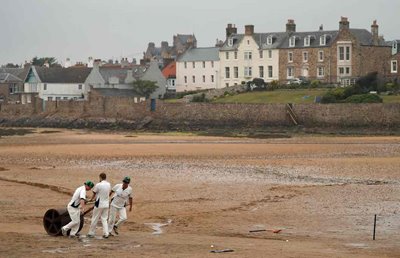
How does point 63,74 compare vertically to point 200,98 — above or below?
above

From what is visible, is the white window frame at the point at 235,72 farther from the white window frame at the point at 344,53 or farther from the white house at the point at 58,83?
the white house at the point at 58,83

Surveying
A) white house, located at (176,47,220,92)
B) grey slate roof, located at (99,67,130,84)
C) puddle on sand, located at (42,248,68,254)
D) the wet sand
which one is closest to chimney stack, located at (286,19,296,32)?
white house, located at (176,47,220,92)

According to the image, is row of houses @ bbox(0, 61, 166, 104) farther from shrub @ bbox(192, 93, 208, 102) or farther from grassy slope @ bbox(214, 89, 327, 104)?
grassy slope @ bbox(214, 89, 327, 104)

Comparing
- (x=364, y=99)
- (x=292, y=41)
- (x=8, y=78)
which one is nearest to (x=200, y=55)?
(x=292, y=41)

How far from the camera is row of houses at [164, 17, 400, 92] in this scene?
276 feet

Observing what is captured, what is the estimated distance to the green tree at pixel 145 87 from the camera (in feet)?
311

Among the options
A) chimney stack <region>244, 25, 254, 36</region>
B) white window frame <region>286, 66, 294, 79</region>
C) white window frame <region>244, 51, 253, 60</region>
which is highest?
chimney stack <region>244, 25, 254, 36</region>

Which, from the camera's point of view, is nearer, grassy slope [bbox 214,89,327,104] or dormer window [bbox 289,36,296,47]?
grassy slope [bbox 214,89,327,104]

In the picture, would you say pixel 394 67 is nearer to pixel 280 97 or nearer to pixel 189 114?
pixel 280 97

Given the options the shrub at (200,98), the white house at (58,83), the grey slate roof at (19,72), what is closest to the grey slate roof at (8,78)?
the grey slate roof at (19,72)

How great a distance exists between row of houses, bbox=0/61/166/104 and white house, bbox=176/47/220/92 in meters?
2.60

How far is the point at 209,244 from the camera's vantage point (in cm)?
1994

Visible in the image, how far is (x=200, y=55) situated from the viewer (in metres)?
99.9

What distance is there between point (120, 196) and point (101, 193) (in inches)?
27.2
